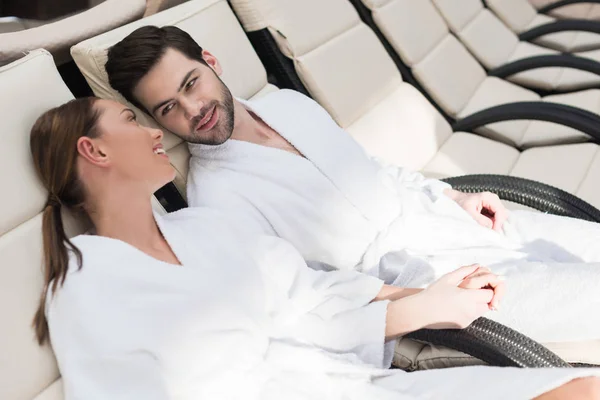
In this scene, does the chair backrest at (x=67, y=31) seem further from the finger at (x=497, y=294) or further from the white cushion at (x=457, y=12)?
the white cushion at (x=457, y=12)

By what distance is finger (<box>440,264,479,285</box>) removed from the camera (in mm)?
1190

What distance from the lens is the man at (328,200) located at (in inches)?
53.9

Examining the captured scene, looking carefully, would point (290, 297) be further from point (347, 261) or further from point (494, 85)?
point (494, 85)

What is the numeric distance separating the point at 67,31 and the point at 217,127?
1.59 feet

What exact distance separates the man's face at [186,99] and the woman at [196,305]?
17cm

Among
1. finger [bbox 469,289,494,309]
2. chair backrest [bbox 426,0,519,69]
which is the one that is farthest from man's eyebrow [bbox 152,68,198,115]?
chair backrest [bbox 426,0,519,69]

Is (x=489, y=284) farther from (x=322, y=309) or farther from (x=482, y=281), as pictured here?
(x=322, y=309)

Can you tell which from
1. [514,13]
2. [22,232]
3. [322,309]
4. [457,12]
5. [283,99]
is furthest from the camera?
[514,13]

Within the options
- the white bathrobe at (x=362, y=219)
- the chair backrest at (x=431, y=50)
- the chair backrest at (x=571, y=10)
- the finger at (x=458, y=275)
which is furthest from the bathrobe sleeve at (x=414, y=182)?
the chair backrest at (x=571, y=10)

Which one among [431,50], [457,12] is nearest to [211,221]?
[431,50]

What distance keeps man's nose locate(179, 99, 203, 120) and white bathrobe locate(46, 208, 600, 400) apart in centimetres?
31

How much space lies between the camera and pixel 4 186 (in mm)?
1081

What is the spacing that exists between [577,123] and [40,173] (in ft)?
5.74

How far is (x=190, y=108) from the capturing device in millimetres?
1388
